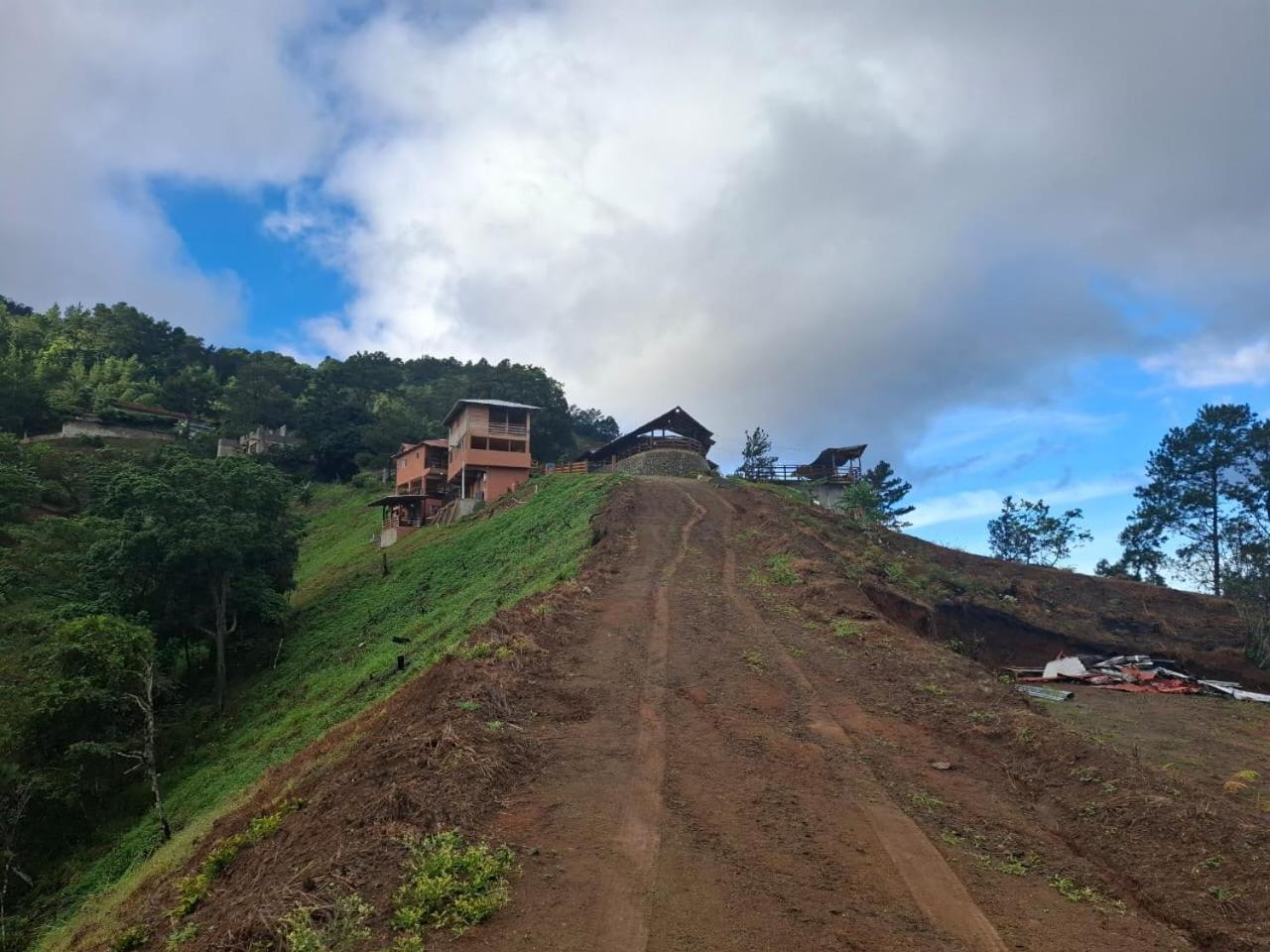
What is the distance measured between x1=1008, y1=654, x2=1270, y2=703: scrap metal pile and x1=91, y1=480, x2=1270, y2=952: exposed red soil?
38.8ft

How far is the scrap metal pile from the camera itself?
23.9 m

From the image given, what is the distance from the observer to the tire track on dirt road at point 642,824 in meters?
6.30

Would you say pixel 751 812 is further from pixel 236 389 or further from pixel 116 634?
pixel 236 389

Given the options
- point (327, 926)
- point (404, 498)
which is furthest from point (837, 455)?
point (327, 926)

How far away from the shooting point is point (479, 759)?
917cm

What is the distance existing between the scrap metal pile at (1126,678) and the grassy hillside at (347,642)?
55.7 feet

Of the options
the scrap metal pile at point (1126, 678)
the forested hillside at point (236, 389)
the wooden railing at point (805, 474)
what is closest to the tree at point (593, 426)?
the forested hillside at point (236, 389)

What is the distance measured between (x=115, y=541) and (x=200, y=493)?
3.07 meters

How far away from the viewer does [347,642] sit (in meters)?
26.7

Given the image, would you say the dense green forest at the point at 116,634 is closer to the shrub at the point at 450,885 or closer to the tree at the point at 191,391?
the shrub at the point at 450,885

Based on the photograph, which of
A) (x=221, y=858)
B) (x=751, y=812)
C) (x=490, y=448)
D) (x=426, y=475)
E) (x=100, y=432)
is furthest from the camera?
(x=100, y=432)

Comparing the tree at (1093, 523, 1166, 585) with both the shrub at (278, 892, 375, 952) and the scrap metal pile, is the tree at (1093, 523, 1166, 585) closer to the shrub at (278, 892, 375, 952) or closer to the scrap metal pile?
the scrap metal pile

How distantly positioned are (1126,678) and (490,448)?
33489mm

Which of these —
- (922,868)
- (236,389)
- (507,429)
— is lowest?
Result: (922,868)
